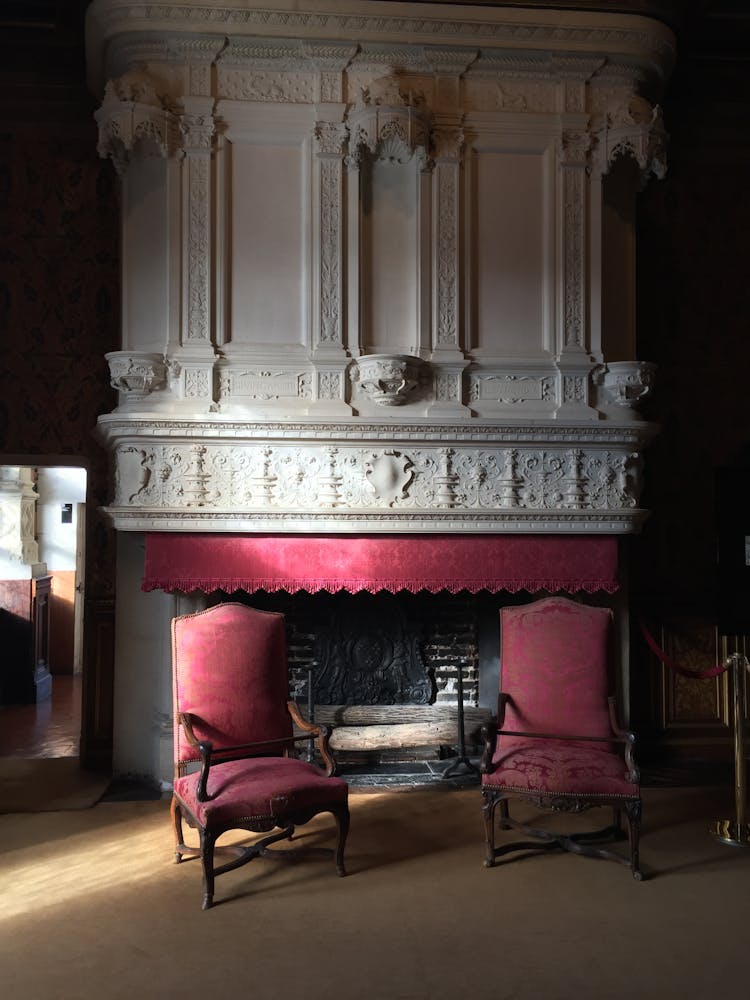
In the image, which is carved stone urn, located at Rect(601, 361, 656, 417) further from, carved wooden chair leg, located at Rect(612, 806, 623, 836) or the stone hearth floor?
the stone hearth floor

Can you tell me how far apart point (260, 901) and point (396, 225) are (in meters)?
3.89

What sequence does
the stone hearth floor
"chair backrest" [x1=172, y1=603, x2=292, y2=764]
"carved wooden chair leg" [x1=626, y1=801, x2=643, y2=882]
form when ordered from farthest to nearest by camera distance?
the stone hearth floor → "chair backrest" [x1=172, y1=603, x2=292, y2=764] → "carved wooden chair leg" [x1=626, y1=801, x2=643, y2=882]

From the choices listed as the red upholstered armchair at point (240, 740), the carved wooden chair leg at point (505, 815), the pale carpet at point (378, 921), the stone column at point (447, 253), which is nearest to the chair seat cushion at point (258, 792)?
the red upholstered armchair at point (240, 740)

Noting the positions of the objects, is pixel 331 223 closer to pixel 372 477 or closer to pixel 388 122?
pixel 388 122

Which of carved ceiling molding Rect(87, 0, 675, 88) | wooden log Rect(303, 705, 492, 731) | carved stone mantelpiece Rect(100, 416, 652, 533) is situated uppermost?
carved ceiling molding Rect(87, 0, 675, 88)

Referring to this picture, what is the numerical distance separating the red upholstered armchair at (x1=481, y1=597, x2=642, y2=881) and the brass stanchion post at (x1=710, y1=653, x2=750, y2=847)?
53 cm

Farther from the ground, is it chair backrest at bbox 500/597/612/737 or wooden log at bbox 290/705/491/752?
chair backrest at bbox 500/597/612/737

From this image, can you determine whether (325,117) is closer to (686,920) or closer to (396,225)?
(396,225)

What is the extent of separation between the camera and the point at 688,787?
5254 millimetres

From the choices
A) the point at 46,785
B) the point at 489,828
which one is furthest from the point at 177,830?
the point at 46,785

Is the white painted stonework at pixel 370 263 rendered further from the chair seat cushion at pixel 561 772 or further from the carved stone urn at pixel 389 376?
the chair seat cushion at pixel 561 772

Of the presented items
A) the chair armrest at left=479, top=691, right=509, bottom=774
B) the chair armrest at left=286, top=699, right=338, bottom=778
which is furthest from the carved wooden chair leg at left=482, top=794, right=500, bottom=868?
the chair armrest at left=286, top=699, right=338, bottom=778

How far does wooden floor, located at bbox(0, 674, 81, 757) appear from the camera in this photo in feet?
20.1

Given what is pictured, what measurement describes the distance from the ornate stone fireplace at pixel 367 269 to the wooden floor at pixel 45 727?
3.66ft
